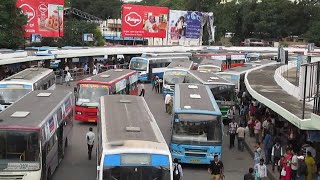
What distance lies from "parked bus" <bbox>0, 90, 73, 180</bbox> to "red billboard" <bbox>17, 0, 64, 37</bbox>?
3265 centimetres

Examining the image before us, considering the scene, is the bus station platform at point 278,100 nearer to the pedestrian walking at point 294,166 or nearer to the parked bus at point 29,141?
the pedestrian walking at point 294,166

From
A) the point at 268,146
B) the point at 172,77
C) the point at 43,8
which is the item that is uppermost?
the point at 43,8

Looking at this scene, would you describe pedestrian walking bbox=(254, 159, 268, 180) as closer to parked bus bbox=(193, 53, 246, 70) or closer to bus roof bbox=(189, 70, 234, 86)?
bus roof bbox=(189, 70, 234, 86)

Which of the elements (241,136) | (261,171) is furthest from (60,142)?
(241,136)

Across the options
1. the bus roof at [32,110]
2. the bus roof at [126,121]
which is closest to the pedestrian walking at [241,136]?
the bus roof at [126,121]

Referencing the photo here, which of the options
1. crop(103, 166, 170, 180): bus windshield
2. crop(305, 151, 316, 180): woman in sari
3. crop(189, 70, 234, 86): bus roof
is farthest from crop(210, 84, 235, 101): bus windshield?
crop(103, 166, 170, 180): bus windshield

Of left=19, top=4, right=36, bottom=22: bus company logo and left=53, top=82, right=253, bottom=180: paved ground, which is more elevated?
left=19, top=4, right=36, bottom=22: bus company logo

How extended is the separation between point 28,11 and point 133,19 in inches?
438

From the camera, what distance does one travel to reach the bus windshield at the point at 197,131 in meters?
17.2

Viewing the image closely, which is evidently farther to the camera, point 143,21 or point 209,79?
point 143,21

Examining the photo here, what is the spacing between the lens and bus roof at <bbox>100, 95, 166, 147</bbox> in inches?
489

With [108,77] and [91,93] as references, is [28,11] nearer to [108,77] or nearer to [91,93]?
[108,77]

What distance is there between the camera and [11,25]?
4428 centimetres

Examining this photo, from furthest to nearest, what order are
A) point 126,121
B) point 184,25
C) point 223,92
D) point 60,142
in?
point 184,25
point 223,92
point 60,142
point 126,121
